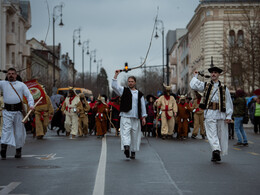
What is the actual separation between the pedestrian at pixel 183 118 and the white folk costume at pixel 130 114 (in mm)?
10064


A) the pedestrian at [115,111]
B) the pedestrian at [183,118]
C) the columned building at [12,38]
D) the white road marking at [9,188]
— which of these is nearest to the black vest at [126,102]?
the white road marking at [9,188]

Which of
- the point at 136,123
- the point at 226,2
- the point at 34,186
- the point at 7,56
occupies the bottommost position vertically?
the point at 34,186

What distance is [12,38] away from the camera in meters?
53.5

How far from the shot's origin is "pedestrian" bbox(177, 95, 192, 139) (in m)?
23.1

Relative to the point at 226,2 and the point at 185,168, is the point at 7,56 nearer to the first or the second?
the point at 226,2

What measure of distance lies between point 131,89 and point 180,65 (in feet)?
265

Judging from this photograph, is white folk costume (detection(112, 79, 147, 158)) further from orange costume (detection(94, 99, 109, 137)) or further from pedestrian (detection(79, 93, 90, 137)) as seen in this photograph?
pedestrian (detection(79, 93, 90, 137))

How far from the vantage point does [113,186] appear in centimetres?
809

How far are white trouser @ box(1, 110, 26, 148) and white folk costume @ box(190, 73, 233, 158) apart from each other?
3.96 meters

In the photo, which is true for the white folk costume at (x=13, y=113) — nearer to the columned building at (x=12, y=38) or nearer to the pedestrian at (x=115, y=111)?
the pedestrian at (x=115, y=111)

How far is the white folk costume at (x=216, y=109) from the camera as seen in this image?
40.5 ft

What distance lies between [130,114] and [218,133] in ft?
6.67

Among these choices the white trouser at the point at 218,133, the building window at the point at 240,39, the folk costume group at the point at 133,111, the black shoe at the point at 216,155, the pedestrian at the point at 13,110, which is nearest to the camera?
the black shoe at the point at 216,155

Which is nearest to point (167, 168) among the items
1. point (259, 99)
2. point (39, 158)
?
point (39, 158)
